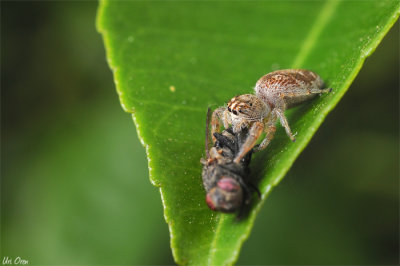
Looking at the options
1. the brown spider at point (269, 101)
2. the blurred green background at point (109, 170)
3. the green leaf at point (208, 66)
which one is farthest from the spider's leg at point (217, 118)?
the blurred green background at point (109, 170)

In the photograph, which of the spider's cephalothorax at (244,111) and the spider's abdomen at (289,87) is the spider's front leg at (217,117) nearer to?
the spider's cephalothorax at (244,111)

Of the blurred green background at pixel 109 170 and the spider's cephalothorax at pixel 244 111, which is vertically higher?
the spider's cephalothorax at pixel 244 111

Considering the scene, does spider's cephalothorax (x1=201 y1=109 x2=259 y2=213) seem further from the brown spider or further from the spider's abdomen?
the spider's abdomen

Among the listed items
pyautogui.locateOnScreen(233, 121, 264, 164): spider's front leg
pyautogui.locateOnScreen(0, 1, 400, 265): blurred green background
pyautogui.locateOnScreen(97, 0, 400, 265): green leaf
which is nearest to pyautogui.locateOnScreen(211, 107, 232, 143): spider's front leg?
pyautogui.locateOnScreen(97, 0, 400, 265): green leaf

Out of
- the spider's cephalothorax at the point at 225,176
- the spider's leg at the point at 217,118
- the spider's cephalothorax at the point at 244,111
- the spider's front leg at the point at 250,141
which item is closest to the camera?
the spider's cephalothorax at the point at 225,176

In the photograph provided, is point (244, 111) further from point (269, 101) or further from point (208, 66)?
point (208, 66)

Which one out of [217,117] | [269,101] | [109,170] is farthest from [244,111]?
[109,170]
